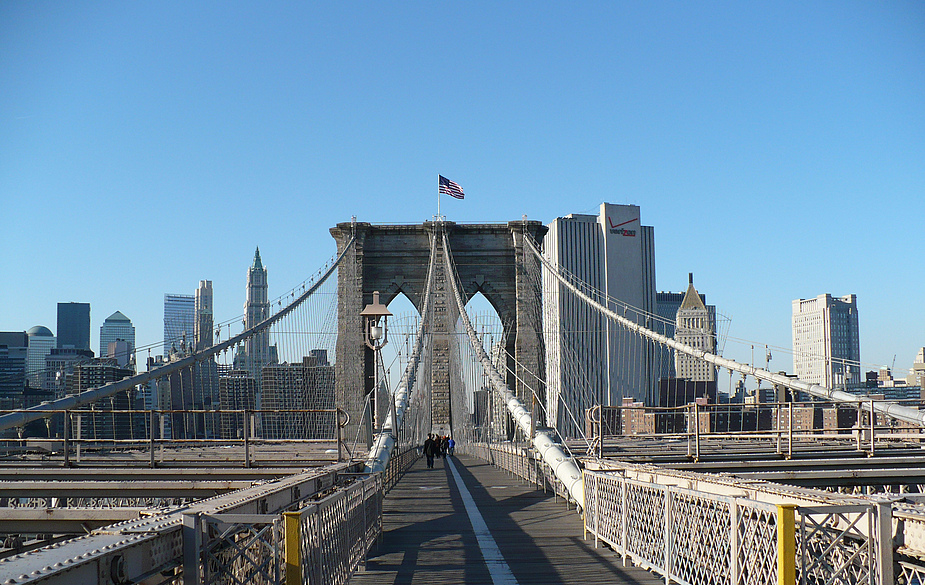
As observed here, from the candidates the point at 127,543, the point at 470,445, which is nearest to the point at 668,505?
the point at 127,543

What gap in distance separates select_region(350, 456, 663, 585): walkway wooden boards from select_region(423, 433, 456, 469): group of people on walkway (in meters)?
11.8

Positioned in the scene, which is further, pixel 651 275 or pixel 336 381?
pixel 651 275

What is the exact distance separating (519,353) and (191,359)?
2575 centimetres

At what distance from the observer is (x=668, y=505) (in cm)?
829

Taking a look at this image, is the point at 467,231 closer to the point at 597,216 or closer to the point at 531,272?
the point at 531,272

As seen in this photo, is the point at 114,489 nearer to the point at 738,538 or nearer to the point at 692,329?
the point at 738,538

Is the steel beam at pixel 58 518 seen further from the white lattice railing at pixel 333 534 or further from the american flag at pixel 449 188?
the american flag at pixel 449 188

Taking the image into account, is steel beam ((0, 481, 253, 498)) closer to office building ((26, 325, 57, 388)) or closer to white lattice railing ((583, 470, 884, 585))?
white lattice railing ((583, 470, 884, 585))

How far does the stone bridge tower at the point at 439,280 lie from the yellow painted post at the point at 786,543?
4358 centimetres

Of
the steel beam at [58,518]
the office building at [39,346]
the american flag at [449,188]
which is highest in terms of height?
the american flag at [449,188]

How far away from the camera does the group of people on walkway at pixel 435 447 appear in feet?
99.8

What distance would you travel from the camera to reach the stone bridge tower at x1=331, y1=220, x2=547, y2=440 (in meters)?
50.2

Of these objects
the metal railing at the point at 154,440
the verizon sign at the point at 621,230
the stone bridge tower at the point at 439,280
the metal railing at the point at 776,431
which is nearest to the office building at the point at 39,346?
the verizon sign at the point at 621,230

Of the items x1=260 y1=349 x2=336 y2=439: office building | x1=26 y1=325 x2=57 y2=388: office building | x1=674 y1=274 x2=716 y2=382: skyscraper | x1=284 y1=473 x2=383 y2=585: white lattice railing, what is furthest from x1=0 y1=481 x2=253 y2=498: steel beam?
x1=26 y1=325 x2=57 y2=388: office building
